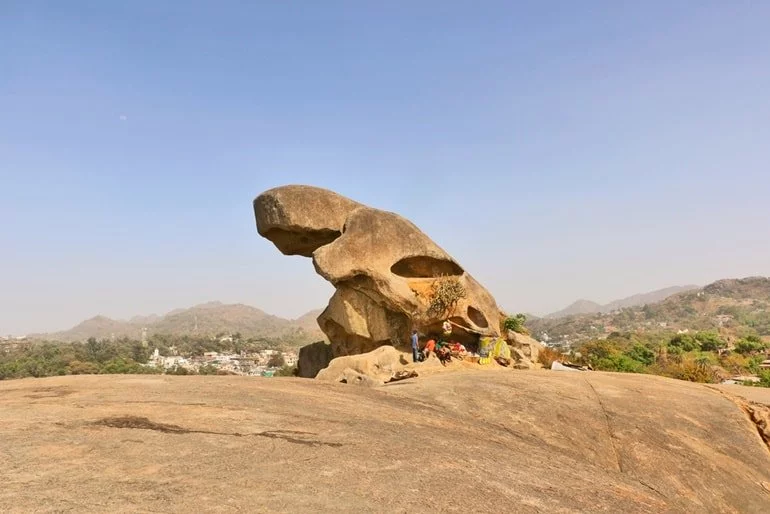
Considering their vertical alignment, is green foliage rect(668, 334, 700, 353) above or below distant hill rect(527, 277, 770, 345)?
below

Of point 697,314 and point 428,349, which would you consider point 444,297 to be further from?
point 697,314

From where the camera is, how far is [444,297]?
17.8m

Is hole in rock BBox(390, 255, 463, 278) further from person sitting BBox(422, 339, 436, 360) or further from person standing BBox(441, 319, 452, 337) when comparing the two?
person sitting BBox(422, 339, 436, 360)

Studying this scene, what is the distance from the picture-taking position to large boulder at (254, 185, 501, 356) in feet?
56.9

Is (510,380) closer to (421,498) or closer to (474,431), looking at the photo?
(474,431)

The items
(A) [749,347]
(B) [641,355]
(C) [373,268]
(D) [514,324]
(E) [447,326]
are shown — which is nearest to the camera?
(C) [373,268]

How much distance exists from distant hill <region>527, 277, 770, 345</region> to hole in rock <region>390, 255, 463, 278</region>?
310 ft

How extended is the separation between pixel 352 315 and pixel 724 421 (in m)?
11.6

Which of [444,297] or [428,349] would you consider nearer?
[428,349]

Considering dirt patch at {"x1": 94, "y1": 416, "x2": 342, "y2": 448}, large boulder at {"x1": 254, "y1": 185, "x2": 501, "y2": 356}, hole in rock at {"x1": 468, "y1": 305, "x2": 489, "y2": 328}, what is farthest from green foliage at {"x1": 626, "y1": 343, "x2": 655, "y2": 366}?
dirt patch at {"x1": 94, "y1": 416, "x2": 342, "y2": 448}

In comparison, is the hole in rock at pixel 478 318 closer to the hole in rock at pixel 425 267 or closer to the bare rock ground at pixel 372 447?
the hole in rock at pixel 425 267

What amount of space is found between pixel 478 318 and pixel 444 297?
6.92 ft

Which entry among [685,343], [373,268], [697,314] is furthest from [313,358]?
[697,314]

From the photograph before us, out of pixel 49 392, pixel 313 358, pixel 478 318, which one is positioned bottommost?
pixel 49 392
